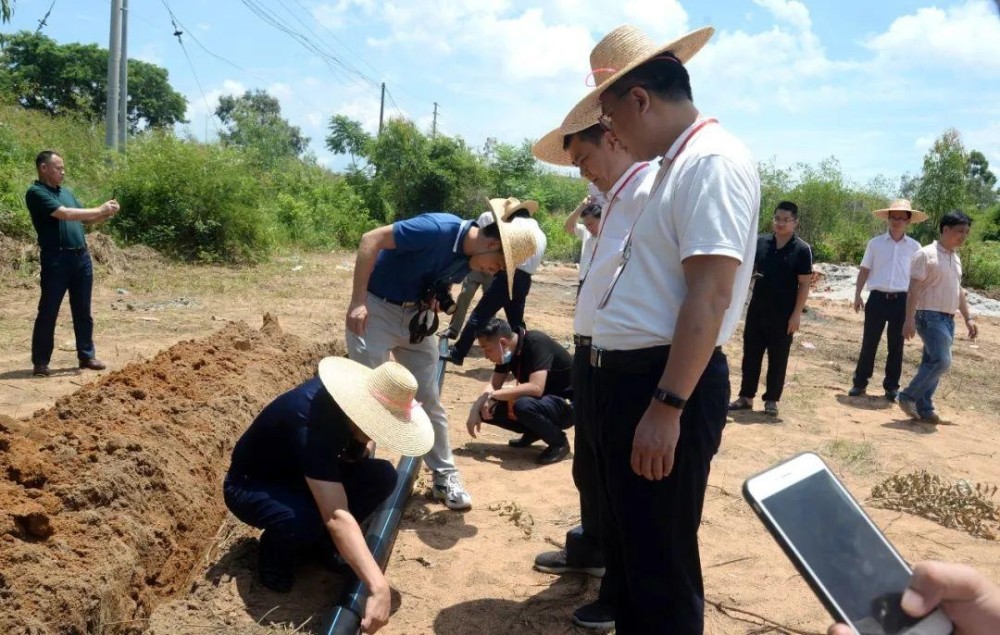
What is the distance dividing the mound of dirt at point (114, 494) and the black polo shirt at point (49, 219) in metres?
2.08

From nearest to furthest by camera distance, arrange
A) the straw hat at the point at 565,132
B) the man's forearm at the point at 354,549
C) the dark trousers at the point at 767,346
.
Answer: the man's forearm at the point at 354,549 → the straw hat at the point at 565,132 → the dark trousers at the point at 767,346

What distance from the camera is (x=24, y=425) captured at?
11.3 ft

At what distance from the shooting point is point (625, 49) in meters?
2.38

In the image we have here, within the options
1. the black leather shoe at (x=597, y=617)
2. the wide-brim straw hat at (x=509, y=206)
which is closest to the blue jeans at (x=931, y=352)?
the wide-brim straw hat at (x=509, y=206)

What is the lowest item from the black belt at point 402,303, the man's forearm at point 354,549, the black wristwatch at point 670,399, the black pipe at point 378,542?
the black pipe at point 378,542

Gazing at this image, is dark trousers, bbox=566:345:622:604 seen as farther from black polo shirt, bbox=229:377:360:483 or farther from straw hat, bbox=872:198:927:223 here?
straw hat, bbox=872:198:927:223

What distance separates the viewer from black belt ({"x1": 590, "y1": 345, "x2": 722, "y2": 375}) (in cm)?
212

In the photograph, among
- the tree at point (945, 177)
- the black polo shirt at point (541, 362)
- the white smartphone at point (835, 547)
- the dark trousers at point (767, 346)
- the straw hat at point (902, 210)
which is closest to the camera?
the white smartphone at point (835, 547)

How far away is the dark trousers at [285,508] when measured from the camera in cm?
311

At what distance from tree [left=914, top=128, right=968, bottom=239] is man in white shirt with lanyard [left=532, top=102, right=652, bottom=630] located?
2383 cm

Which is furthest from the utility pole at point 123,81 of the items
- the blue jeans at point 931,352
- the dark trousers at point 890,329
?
the blue jeans at point 931,352

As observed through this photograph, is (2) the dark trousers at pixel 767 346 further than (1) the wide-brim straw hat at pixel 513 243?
Yes

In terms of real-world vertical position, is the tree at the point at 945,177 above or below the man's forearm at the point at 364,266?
above

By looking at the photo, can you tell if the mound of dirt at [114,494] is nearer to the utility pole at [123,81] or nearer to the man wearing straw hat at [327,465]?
the man wearing straw hat at [327,465]
